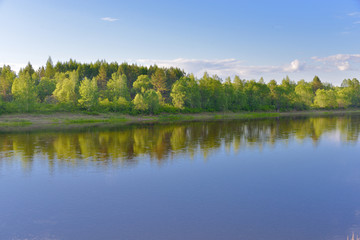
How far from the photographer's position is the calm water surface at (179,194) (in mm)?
14516

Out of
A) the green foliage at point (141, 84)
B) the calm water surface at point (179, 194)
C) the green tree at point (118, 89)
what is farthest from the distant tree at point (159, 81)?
the calm water surface at point (179, 194)

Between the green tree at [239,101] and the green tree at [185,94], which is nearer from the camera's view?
the green tree at [185,94]

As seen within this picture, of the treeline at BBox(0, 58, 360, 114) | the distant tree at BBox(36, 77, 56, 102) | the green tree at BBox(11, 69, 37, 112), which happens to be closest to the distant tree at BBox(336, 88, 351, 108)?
the treeline at BBox(0, 58, 360, 114)

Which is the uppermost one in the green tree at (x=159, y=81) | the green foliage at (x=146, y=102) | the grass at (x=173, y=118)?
the green tree at (x=159, y=81)

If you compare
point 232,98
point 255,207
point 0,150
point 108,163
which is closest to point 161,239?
point 255,207

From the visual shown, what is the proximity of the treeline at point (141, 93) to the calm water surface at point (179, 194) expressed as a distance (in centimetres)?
6662

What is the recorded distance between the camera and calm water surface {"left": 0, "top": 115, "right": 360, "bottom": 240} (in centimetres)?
1452

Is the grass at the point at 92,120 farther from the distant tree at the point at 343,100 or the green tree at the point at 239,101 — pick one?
the distant tree at the point at 343,100

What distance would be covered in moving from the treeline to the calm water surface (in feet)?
219

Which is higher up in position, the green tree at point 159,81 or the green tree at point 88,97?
the green tree at point 159,81

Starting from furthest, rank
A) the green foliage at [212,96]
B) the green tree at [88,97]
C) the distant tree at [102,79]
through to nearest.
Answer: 1. the distant tree at [102,79]
2. the green foliage at [212,96]
3. the green tree at [88,97]

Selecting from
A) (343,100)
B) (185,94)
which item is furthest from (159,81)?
(343,100)

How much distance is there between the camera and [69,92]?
10150 cm

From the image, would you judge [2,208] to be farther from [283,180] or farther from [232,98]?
[232,98]
